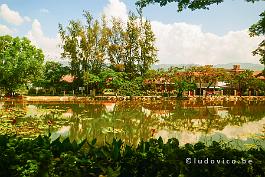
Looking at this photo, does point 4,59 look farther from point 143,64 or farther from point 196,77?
point 196,77

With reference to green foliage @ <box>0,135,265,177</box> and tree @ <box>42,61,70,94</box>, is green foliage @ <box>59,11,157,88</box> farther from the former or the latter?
green foliage @ <box>0,135,265,177</box>

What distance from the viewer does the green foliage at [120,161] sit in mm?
4652

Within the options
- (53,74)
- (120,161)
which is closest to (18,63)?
(53,74)

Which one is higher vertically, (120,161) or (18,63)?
(18,63)

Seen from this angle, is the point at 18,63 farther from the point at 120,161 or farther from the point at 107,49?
the point at 120,161

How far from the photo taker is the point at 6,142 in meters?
5.27

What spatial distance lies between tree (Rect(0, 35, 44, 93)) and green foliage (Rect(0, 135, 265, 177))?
1644 inches

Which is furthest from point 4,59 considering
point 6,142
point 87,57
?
point 6,142

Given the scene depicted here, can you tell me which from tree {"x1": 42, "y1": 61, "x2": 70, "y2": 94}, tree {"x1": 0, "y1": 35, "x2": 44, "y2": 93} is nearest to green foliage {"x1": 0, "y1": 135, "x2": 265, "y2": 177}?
tree {"x1": 0, "y1": 35, "x2": 44, "y2": 93}

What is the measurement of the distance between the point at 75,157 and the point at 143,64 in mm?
46423

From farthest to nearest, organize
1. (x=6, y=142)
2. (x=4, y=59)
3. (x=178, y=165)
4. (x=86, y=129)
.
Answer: (x=4, y=59) → (x=86, y=129) → (x=6, y=142) → (x=178, y=165)

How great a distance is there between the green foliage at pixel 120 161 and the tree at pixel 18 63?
4176cm

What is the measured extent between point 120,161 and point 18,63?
143 feet

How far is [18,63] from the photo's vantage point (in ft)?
149
